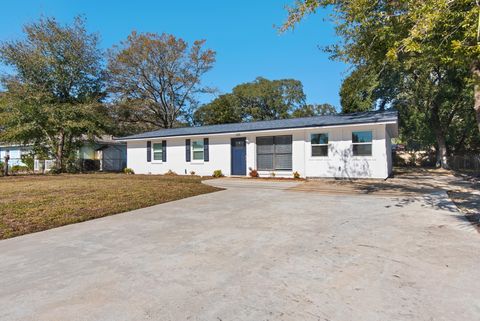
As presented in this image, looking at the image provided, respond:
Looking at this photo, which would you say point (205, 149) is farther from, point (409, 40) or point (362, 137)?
point (409, 40)

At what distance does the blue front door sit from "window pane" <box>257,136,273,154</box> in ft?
2.85

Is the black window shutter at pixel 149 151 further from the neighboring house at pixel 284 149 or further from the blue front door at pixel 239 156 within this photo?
the blue front door at pixel 239 156

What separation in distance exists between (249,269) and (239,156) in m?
12.6

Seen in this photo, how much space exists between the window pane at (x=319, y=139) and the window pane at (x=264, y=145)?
91.8 inches

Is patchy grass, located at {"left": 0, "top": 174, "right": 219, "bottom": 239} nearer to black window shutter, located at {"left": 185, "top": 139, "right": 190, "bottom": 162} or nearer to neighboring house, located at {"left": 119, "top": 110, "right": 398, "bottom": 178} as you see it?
neighboring house, located at {"left": 119, "top": 110, "right": 398, "bottom": 178}

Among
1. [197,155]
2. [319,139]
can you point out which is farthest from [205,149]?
[319,139]

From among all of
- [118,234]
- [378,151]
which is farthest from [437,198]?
[118,234]

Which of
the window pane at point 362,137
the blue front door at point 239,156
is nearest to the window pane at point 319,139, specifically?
the window pane at point 362,137

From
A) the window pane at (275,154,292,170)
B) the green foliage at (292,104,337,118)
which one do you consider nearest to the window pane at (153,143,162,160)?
the window pane at (275,154,292,170)

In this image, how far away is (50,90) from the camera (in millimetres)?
20312

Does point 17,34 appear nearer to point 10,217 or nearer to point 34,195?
point 34,195

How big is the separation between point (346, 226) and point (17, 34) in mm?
25645

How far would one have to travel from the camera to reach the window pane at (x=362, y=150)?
40.8 feet

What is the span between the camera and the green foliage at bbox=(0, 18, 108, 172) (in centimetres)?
1875
